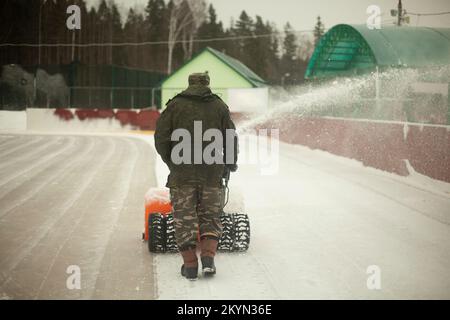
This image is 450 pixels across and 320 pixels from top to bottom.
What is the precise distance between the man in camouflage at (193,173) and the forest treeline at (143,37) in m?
18.5

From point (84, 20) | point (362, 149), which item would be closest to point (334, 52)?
point (362, 149)

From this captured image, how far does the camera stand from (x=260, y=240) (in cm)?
566

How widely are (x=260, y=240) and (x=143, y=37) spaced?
7438 centimetres

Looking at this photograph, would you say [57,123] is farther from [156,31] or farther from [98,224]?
[156,31]

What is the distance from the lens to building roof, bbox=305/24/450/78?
23.4m

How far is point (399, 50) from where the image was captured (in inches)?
944

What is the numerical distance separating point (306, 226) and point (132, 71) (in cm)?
4313

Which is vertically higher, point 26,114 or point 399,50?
point 399,50

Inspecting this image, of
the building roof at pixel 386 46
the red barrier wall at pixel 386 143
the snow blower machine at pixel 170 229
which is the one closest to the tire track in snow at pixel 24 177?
the snow blower machine at pixel 170 229

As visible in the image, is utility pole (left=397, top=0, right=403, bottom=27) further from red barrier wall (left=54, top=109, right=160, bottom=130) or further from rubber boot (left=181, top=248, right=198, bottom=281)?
rubber boot (left=181, top=248, right=198, bottom=281)

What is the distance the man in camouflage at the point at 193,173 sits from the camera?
424cm

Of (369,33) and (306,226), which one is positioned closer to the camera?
(306,226)

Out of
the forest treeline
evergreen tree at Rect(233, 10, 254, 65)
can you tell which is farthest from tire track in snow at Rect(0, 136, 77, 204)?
evergreen tree at Rect(233, 10, 254, 65)
